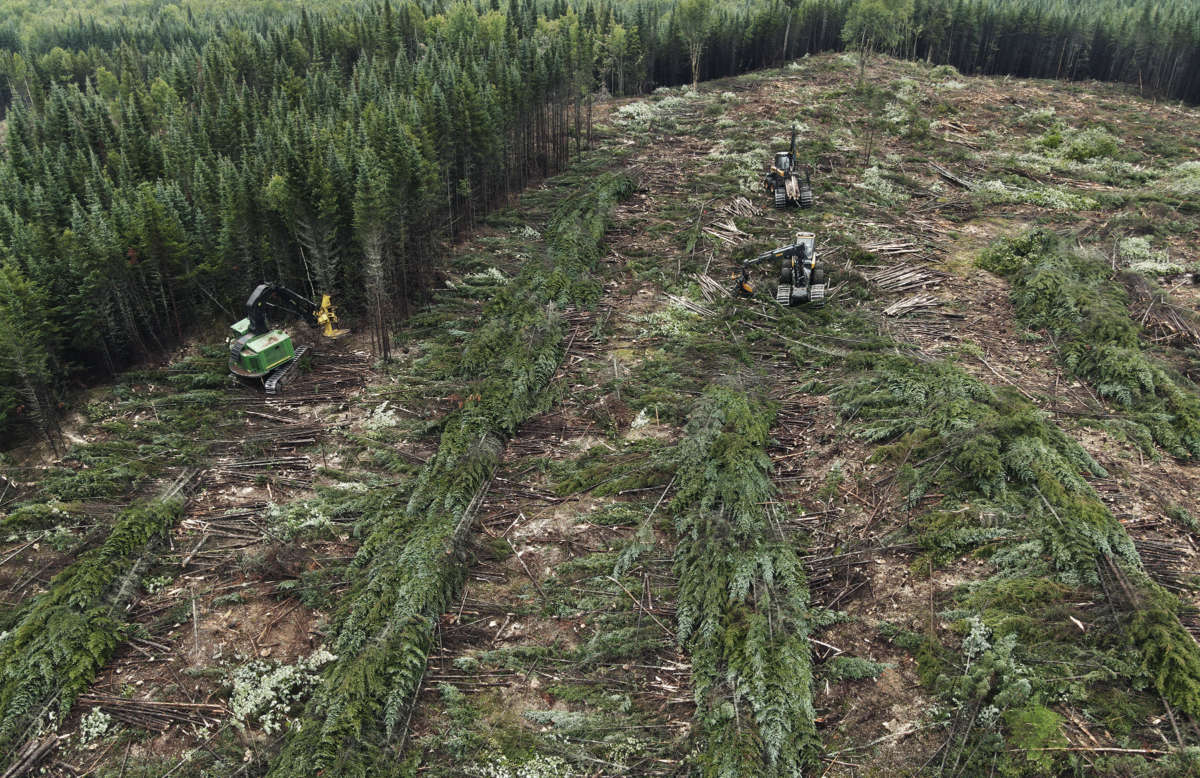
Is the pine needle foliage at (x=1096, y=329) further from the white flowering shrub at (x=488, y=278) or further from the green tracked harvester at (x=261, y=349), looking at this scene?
the green tracked harvester at (x=261, y=349)

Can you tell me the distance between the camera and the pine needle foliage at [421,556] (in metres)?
11.7

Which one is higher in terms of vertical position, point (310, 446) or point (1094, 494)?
point (1094, 494)

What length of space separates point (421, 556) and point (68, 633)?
6674 millimetres

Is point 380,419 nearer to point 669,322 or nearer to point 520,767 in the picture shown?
point 669,322

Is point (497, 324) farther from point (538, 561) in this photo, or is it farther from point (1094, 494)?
point (1094, 494)

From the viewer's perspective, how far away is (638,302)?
91.9 ft

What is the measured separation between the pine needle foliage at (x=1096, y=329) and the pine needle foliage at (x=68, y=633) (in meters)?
24.3

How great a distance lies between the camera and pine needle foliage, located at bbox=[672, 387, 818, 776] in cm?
1126

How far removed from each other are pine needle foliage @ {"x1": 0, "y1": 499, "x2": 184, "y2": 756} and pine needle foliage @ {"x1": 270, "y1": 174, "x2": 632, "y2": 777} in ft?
14.8

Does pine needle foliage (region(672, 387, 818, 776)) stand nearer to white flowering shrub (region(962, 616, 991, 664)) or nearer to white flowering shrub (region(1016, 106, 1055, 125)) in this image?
white flowering shrub (region(962, 616, 991, 664))

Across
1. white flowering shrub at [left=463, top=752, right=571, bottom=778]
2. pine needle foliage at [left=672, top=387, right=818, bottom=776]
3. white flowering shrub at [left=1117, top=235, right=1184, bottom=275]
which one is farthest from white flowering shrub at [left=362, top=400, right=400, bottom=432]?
white flowering shrub at [left=1117, top=235, right=1184, bottom=275]

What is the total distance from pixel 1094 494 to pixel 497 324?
17.9 metres

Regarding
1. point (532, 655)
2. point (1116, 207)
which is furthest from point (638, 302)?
point (1116, 207)

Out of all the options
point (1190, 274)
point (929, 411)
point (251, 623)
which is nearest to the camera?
point (251, 623)
